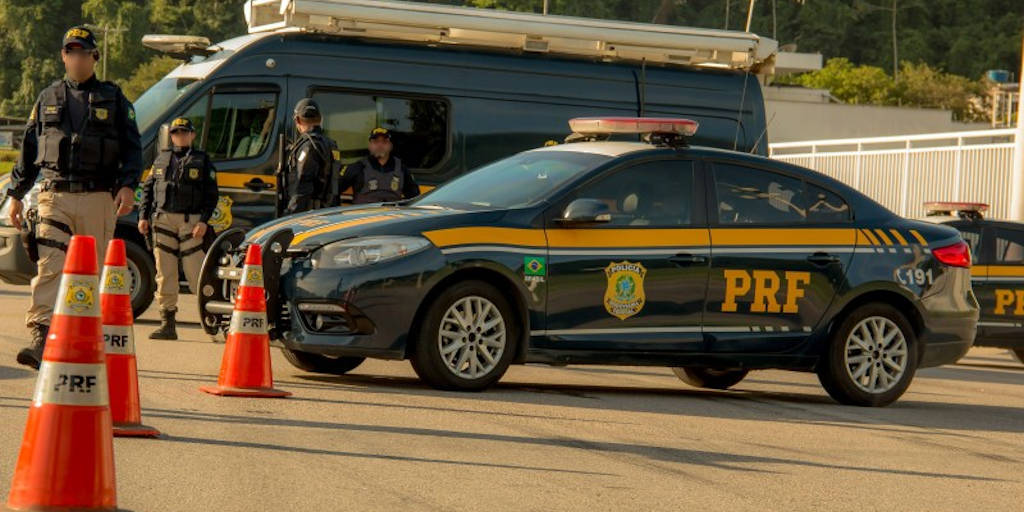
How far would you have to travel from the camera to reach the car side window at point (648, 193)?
1095cm

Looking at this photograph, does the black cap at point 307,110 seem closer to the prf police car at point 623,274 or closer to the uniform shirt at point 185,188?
the uniform shirt at point 185,188

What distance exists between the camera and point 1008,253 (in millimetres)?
A: 17297

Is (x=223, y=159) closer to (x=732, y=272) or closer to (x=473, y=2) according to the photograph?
(x=732, y=272)

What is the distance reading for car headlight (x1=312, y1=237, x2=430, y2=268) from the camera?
10.1m

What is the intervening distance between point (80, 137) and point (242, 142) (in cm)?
497

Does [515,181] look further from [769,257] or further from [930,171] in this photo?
[930,171]

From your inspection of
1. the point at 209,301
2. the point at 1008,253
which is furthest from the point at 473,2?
the point at 209,301

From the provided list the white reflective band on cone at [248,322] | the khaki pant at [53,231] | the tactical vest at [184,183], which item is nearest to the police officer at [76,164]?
the khaki pant at [53,231]

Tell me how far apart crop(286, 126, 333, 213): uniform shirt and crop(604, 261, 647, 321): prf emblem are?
3.64 m

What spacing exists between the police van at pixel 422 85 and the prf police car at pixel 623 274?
3.88m

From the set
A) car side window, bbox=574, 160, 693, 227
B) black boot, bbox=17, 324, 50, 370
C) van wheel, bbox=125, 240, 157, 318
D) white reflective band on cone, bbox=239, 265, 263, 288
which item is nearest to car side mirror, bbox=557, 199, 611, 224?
car side window, bbox=574, 160, 693, 227

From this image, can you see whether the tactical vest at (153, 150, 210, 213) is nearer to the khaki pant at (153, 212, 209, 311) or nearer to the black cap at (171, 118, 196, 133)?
the khaki pant at (153, 212, 209, 311)

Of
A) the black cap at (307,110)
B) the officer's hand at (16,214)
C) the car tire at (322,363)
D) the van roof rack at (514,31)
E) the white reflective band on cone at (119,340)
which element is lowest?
the car tire at (322,363)

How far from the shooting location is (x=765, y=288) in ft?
37.0
